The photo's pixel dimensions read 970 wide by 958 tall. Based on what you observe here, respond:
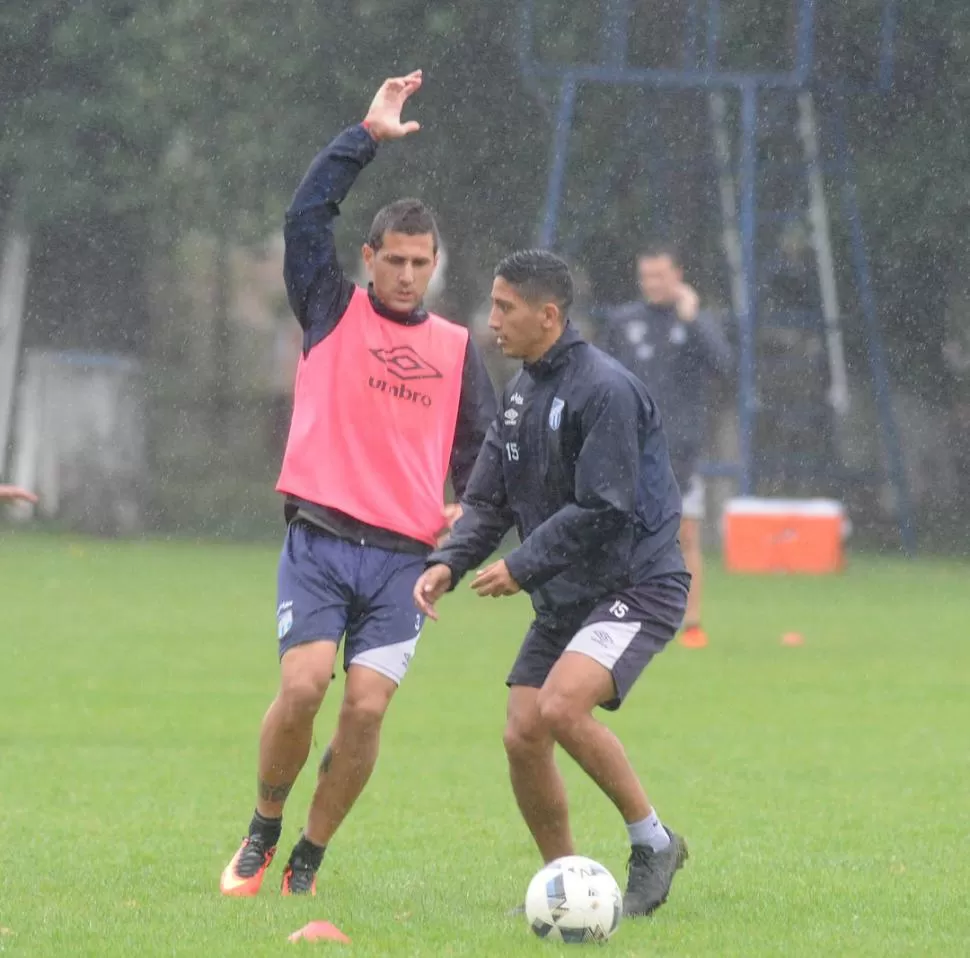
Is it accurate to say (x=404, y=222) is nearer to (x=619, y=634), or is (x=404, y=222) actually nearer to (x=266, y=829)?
(x=619, y=634)

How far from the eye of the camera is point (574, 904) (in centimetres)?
557

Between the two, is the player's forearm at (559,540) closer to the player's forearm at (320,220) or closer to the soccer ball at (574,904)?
the soccer ball at (574,904)

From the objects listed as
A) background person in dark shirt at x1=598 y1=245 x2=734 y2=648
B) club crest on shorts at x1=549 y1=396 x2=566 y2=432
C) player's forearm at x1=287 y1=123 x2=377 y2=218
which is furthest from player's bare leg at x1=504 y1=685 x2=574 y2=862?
background person in dark shirt at x1=598 y1=245 x2=734 y2=648

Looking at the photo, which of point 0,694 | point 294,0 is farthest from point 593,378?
point 294,0

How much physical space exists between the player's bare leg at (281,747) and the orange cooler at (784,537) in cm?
1374

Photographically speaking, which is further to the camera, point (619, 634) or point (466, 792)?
point (466, 792)

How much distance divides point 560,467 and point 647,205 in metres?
18.5

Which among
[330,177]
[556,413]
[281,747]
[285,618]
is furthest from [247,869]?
[330,177]

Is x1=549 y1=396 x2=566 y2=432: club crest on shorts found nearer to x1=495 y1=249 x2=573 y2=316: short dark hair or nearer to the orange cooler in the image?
x1=495 y1=249 x2=573 y2=316: short dark hair

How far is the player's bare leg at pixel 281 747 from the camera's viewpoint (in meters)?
6.26

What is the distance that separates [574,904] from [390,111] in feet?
8.62

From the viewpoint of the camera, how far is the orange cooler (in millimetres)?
19875

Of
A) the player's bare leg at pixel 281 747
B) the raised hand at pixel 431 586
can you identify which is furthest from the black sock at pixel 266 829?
the raised hand at pixel 431 586

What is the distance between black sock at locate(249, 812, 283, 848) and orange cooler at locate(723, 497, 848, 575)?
13.7 metres
